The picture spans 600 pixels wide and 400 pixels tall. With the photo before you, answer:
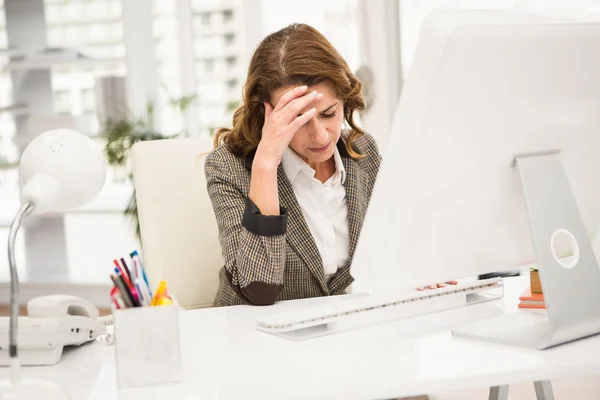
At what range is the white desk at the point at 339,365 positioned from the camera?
1.05 m

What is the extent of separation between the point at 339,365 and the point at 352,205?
728 mm

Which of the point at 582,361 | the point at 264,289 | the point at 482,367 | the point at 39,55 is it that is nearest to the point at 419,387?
the point at 482,367

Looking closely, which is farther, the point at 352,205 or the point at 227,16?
the point at 227,16

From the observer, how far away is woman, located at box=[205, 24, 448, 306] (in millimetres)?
1604

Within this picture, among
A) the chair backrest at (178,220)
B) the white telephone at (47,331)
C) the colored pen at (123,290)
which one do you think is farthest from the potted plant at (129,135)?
the colored pen at (123,290)

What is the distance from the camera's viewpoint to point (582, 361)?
1.12 metres

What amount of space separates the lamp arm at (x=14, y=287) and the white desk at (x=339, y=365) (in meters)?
0.10

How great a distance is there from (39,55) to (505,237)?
399 centimetres

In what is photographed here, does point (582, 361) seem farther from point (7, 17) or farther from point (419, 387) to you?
point (7, 17)

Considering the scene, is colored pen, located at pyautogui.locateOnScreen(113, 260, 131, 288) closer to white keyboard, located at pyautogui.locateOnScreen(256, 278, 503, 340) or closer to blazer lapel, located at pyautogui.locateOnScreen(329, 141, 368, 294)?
white keyboard, located at pyautogui.locateOnScreen(256, 278, 503, 340)

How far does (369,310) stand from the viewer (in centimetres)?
136

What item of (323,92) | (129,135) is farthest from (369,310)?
(129,135)

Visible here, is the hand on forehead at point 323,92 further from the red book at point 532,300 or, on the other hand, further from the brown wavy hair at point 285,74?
the red book at point 532,300

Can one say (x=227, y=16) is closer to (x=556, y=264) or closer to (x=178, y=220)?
(x=178, y=220)
